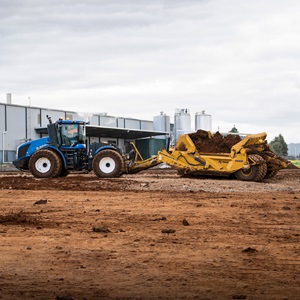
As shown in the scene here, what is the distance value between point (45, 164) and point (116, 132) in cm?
2903

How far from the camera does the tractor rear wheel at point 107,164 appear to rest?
86.0 ft

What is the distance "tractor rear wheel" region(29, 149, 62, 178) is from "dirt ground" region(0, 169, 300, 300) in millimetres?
10021

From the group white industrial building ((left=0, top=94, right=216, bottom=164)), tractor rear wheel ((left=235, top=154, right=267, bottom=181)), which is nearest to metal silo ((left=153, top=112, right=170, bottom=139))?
white industrial building ((left=0, top=94, right=216, bottom=164))

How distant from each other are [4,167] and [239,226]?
1464 inches

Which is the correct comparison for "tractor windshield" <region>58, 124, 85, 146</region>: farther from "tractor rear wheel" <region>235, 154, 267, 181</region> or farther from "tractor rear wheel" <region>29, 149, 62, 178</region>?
"tractor rear wheel" <region>235, 154, 267, 181</region>

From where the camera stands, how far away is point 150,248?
8.80m

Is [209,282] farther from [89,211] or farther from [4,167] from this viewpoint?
[4,167]

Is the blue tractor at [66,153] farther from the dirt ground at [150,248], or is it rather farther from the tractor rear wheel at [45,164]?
the dirt ground at [150,248]

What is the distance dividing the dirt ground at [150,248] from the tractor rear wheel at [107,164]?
952cm

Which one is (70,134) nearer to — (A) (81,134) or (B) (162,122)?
(A) (81,134)

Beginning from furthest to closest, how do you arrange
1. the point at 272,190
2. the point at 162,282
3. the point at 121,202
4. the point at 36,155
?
the point at 36,155
the point at 272,190
the point at 121,202
the point at 162,282

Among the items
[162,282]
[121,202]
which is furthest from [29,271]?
[121,202]

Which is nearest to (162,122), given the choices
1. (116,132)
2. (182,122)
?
(182,122)

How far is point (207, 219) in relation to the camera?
477 inches
